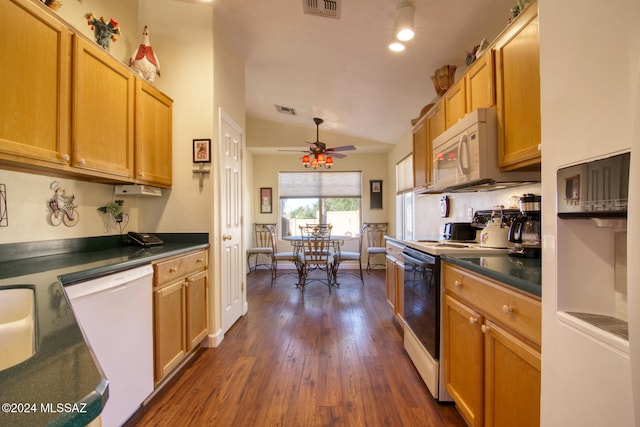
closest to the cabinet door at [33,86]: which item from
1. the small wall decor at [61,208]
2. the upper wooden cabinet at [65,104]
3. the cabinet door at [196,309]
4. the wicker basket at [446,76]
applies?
the upper wooden cabinet at [65,104]

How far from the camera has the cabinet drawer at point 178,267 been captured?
177 cm

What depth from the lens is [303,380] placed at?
1966 mm

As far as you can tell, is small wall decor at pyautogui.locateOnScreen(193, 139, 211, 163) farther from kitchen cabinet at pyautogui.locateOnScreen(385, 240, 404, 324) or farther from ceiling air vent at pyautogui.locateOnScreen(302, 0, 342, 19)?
kitchen cabinet at pyautogui.locateOnScreen(385, 240, 404, 324)

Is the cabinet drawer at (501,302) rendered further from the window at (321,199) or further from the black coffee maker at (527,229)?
the window at (321,199)

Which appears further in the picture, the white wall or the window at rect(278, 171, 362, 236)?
the window at rect(278, 171, 362, 236)

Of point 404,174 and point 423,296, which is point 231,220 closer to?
point 423,296

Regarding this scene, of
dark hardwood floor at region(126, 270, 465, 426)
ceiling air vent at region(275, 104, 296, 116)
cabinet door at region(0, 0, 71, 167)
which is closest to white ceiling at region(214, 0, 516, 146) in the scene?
ceiling air vent at region(275, 104, 296, 116)

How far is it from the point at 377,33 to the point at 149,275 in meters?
2.49

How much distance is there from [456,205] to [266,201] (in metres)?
4.22

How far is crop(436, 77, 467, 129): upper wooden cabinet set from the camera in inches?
77.3

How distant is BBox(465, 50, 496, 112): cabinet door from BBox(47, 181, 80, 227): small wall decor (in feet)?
8.78

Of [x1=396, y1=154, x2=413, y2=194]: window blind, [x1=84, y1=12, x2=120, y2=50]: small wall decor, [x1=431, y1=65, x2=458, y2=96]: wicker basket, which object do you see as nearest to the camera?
[x1=84, y1=12, x2=120, y2=50]: small wall decor

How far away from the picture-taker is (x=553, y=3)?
782mm

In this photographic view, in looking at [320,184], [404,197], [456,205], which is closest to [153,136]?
[456,205]
